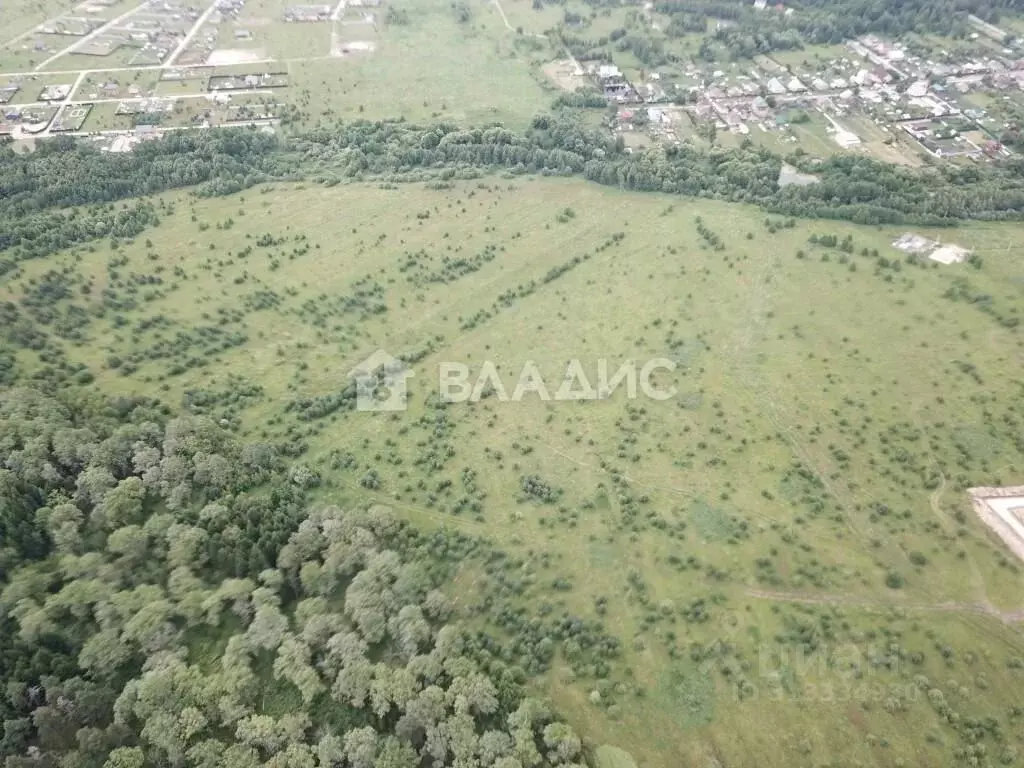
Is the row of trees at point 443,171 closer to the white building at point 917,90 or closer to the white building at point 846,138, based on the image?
the white building at point 846,138

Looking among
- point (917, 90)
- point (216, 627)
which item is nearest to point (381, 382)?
point (216, 627)

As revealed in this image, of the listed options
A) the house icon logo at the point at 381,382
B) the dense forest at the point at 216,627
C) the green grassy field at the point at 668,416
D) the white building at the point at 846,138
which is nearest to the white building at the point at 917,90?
the white building at the point at 846,138

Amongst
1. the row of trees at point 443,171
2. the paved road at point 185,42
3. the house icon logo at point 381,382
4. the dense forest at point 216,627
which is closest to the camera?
the dense forest at point 216,627

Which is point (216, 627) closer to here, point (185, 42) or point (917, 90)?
point (917, 90)

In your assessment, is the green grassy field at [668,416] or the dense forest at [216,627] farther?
the green grassy field at [668,416]

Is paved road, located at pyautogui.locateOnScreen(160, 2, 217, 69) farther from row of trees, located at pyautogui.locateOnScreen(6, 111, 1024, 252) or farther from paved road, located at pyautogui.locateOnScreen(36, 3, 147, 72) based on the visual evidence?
row of trees, located at pyautogui.locateOnScreen(6, 111, 1024, 252)

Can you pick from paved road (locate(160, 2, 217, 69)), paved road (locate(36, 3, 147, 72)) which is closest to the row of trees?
paved road (locate(160, 2, 217, 69))

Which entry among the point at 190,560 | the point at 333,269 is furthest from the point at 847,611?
the point at 333,269
